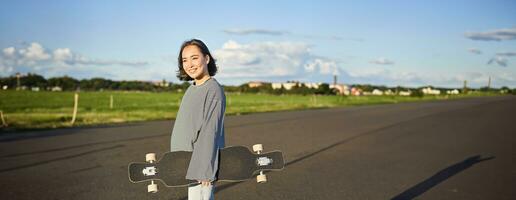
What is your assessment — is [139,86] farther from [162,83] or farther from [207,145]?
[207,145]

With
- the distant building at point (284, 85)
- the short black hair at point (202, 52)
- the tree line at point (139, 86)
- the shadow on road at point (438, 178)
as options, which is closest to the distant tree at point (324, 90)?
the tree line at point (139, 86)

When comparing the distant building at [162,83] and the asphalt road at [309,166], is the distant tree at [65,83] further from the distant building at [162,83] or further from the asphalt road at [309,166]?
the asphalt road at [309,166]

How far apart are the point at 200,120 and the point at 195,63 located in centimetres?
36

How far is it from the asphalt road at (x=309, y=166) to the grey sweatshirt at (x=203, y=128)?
2929 mm

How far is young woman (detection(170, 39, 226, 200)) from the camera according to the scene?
2.62 metres

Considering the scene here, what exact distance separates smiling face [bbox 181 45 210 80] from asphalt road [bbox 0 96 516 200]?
2957 mm

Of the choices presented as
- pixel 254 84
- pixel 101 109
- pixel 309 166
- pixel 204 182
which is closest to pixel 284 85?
pixel 254 84

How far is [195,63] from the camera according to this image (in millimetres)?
2781

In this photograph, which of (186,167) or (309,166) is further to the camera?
(309,166)

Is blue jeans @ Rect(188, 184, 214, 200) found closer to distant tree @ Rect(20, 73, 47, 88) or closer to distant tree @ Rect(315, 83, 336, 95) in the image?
distant tree @ Rect(315, 83, 336, 95)

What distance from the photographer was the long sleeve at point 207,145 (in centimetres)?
261

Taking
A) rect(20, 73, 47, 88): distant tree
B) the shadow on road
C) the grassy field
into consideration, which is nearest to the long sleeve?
the shadow on road

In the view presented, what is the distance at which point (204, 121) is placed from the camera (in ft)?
8.58

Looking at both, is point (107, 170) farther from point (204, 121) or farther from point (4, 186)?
point (204, 121)
